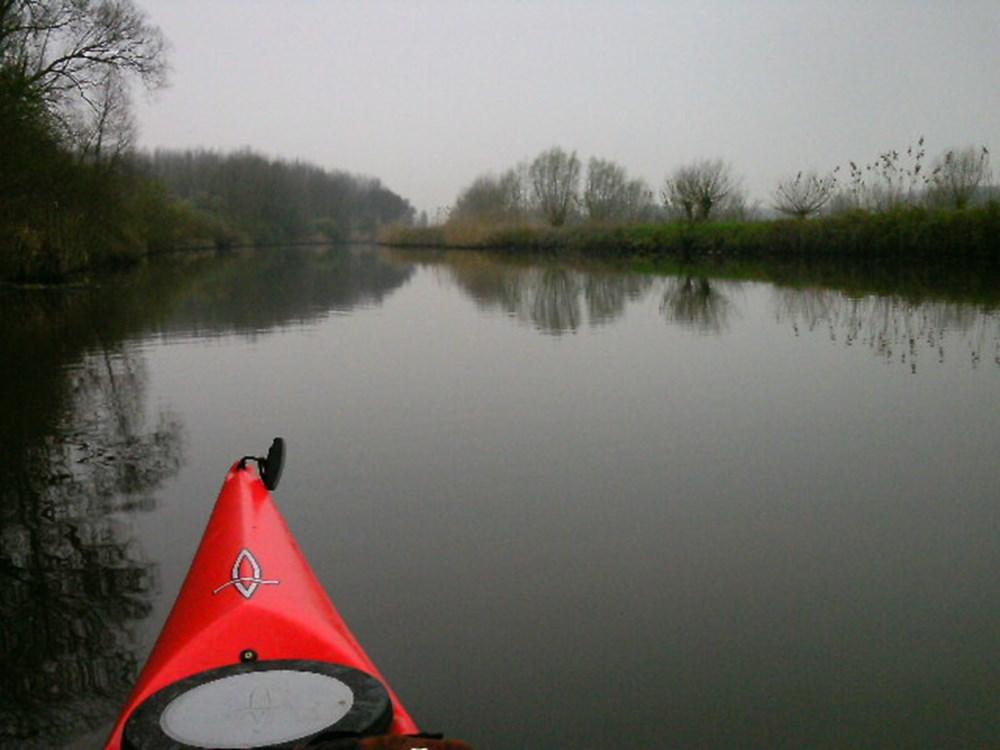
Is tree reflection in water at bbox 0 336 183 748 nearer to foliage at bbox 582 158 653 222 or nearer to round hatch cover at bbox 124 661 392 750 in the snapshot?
round hatch cover at bbox 124 661 392 750

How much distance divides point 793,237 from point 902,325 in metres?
19.9

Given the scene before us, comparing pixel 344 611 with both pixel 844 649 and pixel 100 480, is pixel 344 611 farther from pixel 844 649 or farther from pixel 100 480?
pixel 100 480

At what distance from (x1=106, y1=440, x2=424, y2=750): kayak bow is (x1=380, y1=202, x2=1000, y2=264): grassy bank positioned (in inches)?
960

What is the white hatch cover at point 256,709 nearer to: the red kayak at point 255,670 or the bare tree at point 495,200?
the red kayak at point 255,670

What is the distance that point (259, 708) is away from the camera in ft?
6.94

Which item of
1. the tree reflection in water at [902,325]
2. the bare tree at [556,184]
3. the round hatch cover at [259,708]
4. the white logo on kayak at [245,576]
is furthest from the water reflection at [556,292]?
the bare tree at [556,184]

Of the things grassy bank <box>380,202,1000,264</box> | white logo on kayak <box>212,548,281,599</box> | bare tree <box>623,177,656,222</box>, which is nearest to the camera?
white logo on kayak <box>212,548,281,599</box>

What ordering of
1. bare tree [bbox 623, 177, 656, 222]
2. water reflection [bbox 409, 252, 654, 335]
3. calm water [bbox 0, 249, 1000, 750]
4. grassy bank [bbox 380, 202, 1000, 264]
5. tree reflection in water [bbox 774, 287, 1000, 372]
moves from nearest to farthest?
calm water [bbox 0, 249, 1000, 750]
tree reflection in water [bbox 774, 287, 1000, 372]
water reflection [bbox 409, 252, 654, 335]
grassy bank [bbox 380, 202, 1000, 264]
bare tree [bbox 623, 177, 656, 222]

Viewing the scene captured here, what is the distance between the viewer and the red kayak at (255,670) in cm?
202

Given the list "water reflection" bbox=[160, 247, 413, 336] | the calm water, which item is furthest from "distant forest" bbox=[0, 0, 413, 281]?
the calm water

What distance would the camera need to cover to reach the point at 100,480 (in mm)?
5953

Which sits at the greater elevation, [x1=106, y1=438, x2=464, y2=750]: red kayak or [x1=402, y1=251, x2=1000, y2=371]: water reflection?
[x1=402, y1=251, x2=1000, y2=371]: water reflection

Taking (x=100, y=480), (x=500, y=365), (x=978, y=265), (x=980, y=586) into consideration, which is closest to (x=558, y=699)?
(x=980, y=586)

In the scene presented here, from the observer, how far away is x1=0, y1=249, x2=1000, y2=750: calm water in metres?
3.26
